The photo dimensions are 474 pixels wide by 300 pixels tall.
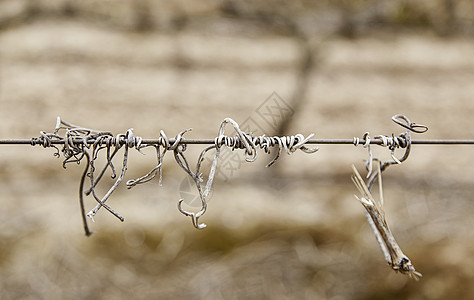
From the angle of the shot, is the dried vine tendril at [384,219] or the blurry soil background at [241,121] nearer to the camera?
the dried vine tendril at [384,219]

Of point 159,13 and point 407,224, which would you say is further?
point 159,13

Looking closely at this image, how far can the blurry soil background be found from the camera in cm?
111

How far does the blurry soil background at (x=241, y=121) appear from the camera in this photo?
3.63ft

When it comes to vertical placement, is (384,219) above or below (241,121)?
below

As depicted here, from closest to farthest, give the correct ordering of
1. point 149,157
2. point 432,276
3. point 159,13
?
point 432,276 < point 149,157 < point 159,13

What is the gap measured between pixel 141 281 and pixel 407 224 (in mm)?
818

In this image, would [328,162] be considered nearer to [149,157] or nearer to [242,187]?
[242,187]

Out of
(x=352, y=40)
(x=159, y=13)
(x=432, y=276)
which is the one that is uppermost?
(x=159, y=13)

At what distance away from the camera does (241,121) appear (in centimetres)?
130

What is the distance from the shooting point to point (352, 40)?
1390 mm

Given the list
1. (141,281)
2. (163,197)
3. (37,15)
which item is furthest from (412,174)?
(37,15)

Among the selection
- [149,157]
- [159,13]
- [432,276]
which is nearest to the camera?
[432,276]

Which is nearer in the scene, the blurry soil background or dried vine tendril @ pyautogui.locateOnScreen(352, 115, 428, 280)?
dried vine tendril @ pyautogui.locateOnScreen(352, 115, 428, 280)

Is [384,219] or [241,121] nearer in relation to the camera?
[384,219]
